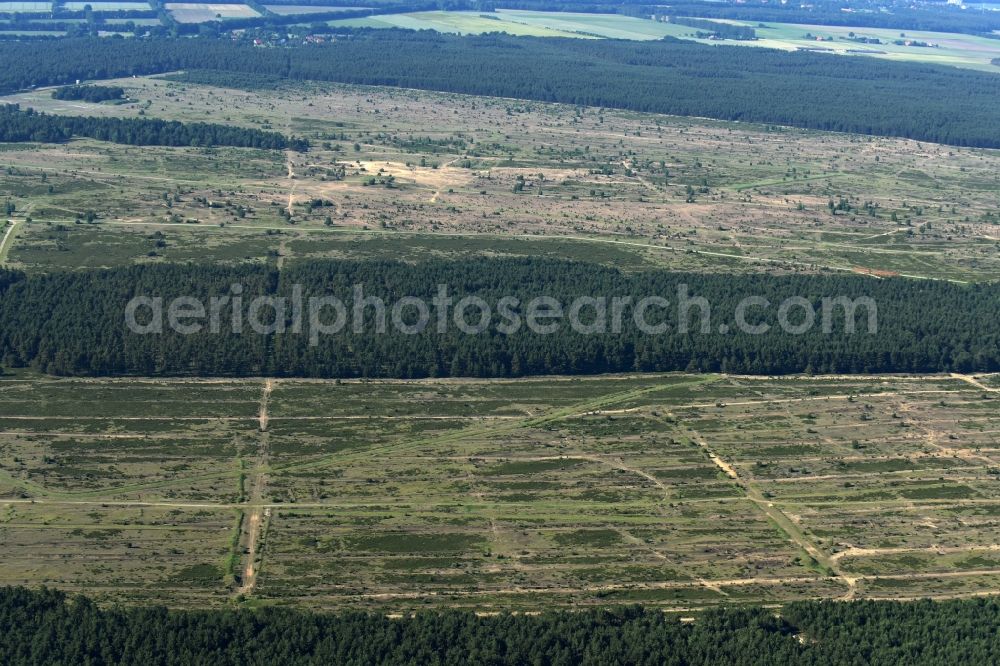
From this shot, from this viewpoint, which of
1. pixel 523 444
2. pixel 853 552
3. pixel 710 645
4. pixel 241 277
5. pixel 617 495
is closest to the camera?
pixel 710 645

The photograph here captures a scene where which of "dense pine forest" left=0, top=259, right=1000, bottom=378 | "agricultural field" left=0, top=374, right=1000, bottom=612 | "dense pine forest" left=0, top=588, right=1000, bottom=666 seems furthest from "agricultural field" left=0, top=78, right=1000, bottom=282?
"dense pine forest" left=0, top=588, right=1000, bottom=666

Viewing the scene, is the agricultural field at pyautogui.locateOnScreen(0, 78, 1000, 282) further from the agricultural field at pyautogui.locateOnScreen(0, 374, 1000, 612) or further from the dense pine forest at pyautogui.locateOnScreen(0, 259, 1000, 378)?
the agricultural field at pyautogui.locateOnScreen(0, 374, 1000, 612)

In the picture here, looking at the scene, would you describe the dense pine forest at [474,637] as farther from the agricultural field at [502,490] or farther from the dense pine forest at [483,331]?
the dense pine forest at [483,331]

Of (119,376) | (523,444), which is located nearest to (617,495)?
(523,444)

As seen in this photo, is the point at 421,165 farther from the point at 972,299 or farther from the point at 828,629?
the point at 828,629

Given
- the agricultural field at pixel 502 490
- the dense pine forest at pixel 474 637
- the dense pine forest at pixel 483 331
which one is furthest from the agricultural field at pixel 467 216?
the dense pine forest at pixel 474 637
